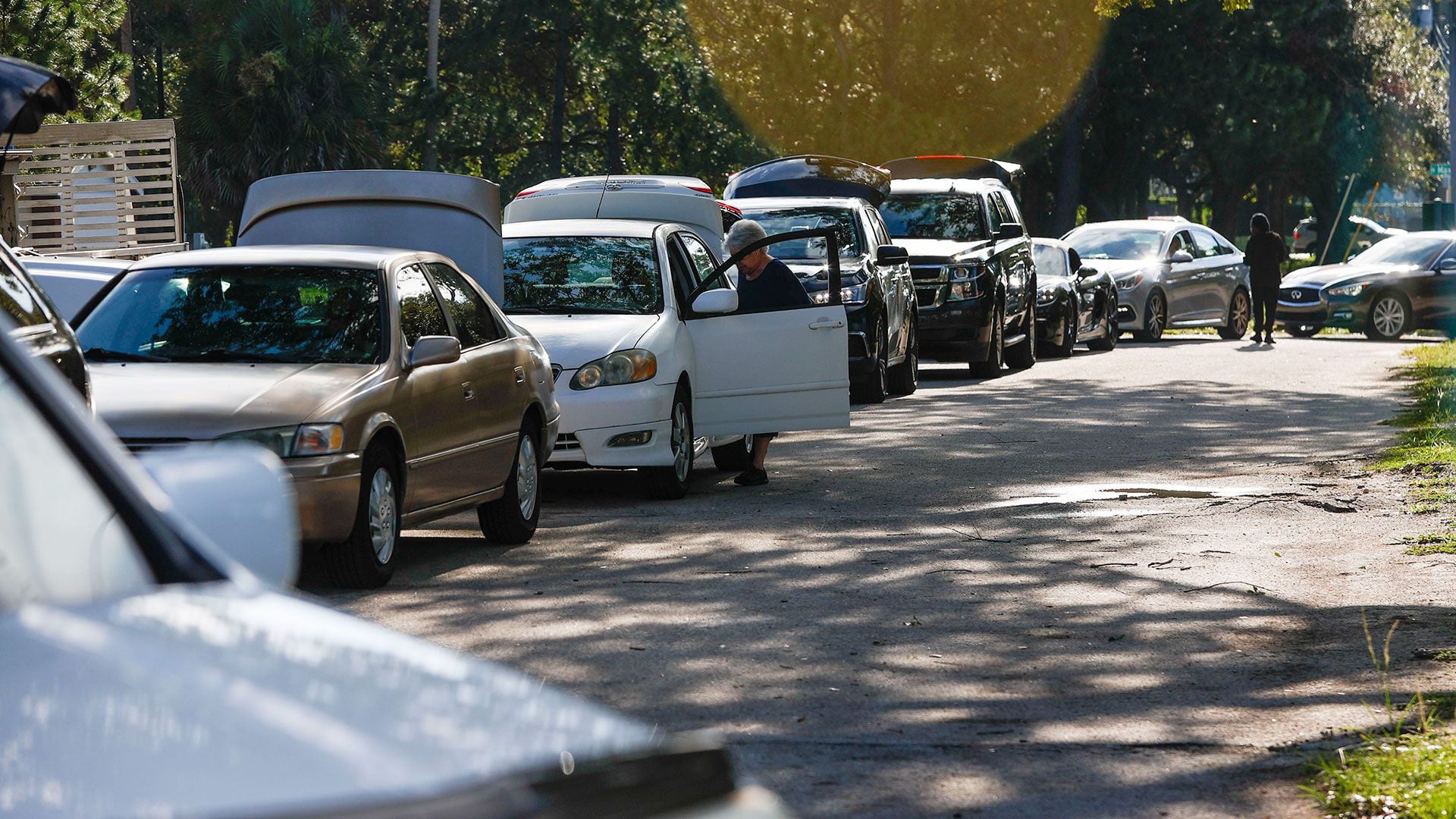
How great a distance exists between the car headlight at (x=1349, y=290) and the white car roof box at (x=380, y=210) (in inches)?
838

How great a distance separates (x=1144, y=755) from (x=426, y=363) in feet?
14.8

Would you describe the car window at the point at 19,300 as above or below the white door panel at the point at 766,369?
above

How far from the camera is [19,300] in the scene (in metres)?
6.50

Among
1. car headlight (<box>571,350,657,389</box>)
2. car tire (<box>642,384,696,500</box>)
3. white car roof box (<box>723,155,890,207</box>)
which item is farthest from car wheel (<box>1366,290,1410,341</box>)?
car headlight (<box>571,350,657,389</box>)

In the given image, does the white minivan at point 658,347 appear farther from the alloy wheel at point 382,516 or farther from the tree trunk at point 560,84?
the tree trunk at point 560,84

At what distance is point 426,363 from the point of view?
30.1 ft

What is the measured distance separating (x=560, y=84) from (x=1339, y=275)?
2755 cm

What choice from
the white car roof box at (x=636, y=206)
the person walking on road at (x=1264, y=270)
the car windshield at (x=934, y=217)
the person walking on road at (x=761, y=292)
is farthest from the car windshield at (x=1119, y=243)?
the person walking on road at (x=761, y=292)

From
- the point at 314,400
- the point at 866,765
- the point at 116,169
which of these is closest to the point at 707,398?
the point at 314,400

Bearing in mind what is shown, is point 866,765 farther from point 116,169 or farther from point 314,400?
point 116,169

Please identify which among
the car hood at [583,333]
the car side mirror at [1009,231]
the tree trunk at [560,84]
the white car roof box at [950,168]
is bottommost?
the car hood at [583,333]

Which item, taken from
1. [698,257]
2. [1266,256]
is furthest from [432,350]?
[1266,256]

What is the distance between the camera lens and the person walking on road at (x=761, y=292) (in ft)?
42.0

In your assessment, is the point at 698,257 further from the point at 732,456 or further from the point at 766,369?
the point at 732,456
